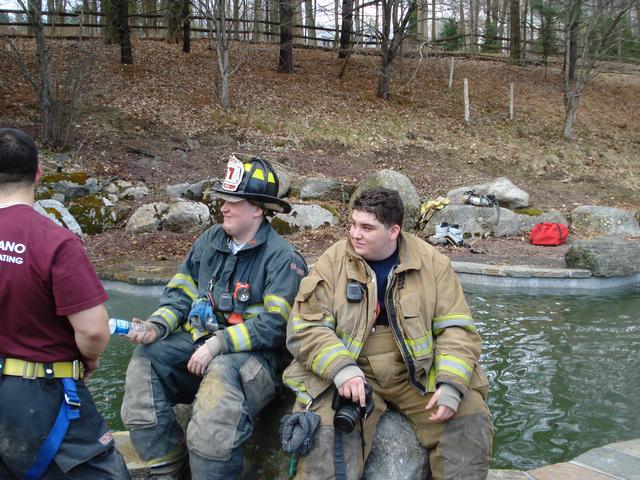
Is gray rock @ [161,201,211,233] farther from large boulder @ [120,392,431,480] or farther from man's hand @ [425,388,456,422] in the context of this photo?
man's hand @ [425,388,456,422]

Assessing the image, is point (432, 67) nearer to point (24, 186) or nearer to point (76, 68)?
point (76, 68)

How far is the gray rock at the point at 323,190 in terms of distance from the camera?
44.4 ft

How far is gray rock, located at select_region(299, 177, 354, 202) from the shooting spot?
1353 cm

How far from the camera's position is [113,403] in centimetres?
502

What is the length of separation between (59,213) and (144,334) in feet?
27.4

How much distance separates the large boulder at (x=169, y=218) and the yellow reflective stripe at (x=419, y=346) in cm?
868

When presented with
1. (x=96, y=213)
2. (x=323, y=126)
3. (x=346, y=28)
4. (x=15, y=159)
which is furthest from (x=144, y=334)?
(x=346, y=28)

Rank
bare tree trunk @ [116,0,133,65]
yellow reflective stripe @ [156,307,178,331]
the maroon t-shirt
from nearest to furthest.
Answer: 1. the maroon t-shirt
2. yellow reflective stripe @ [156,307,178,331]
3. bare tree trunk @ [116,0,133,65]

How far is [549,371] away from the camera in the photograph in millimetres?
5633

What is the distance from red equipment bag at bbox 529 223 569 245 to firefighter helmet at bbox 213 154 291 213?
9.28 meters

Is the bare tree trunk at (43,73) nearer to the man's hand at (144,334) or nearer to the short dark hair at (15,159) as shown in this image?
the man's hand at (144,334)

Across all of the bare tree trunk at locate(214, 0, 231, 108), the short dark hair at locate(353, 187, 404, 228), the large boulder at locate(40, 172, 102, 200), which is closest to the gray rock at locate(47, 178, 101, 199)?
the large boulder at locate(40, 172, 102, 200)

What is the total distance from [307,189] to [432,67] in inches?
529

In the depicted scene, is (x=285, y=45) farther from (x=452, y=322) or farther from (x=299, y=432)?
(x=299, y=432)
